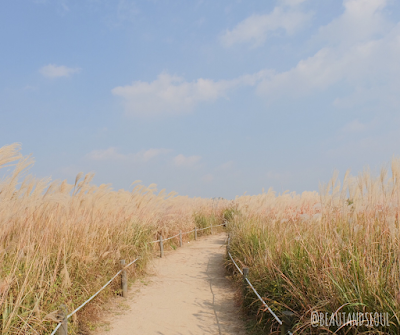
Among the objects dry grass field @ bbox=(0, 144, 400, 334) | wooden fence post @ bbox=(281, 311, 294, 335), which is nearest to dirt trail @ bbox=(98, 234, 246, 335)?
dry grass field @ bbox=(0, 144, 400, 334)

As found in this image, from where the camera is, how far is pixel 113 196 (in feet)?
21.9

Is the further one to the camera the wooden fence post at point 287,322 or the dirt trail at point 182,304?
the dirt trail at point 182,304

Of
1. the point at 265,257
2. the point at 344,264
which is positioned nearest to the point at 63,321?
the point at 265,257

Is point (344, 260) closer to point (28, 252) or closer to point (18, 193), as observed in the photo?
point (28, 252)

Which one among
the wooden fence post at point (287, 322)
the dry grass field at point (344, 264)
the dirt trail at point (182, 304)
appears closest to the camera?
the dry grass field at point (344, 264)

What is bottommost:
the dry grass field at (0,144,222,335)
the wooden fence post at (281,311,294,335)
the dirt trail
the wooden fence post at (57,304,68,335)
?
the dirt trail

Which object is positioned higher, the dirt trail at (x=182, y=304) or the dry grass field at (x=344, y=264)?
the dry grass field at (x=344, y=264)

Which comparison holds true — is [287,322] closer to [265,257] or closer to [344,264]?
[344,264]

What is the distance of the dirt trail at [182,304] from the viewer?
415cm

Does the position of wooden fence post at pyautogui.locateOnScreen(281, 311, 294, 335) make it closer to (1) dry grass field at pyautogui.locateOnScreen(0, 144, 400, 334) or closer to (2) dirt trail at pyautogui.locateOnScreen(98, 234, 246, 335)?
(1) dry grass field at pyautogui.locateOnScreen(0, 144, 400, 334)

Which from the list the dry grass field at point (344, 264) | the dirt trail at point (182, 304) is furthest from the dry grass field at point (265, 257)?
the dirt trail at point (182, 304)

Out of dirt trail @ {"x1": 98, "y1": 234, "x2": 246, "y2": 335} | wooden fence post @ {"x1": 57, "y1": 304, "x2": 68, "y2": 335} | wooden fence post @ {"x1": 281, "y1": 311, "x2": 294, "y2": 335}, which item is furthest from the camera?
dirt trail @ {"x1": 98, "y1": 234, "x2": 246, "y2": 335}

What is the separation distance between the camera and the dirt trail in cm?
415

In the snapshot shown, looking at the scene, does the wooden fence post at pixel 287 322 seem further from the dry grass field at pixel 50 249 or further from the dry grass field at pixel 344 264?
the dry grass field at pixel 50 249
